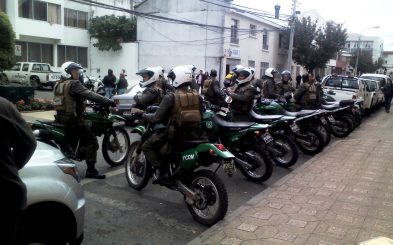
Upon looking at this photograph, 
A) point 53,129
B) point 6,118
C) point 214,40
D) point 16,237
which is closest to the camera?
point 6,118

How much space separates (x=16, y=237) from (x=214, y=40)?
83.0ft

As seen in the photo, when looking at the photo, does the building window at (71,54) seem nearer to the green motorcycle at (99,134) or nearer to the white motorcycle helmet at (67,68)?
the green motorcycle at (99,134)

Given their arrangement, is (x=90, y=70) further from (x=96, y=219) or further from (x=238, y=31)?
(x=96, y=219)

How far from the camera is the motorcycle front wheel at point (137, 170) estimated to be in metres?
5.55

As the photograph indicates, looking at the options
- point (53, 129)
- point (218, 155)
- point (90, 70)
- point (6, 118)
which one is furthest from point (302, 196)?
point (90, 70)

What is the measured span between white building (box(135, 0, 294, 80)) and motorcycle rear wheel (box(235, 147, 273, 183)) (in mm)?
20431

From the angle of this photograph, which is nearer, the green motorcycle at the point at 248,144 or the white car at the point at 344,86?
the green motorcycle at the point at 248,144

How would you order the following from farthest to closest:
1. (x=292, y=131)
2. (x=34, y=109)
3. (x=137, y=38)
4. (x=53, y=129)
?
(x=137, y=38) < (x=34, y=109) < (x=292, y=131) < (x=53, y=129)

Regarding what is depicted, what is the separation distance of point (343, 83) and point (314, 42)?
21816 millimetres

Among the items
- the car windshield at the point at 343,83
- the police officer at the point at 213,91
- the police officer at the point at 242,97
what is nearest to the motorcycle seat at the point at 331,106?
the police officer at the point at 213,91

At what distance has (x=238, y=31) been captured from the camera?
28469 mm

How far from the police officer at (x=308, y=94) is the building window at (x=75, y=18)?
26.7 meters

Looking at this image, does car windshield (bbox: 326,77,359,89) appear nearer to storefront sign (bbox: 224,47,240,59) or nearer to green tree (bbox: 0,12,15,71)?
storefront sign (bbox: 224,47,240,59)

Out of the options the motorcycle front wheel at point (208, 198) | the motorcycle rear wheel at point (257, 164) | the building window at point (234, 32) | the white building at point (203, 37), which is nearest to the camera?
the motorcycle front wheel at point (208, 198)
